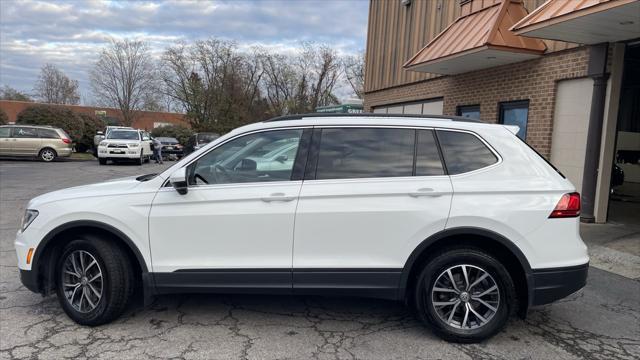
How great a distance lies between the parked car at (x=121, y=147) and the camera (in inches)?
851

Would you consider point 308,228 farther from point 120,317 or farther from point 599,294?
point 599,294

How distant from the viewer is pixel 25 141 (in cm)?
2194

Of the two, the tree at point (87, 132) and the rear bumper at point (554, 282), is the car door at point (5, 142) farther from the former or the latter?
the rear bumper at point (554, 282)

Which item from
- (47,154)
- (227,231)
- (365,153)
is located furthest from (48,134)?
(365,153)

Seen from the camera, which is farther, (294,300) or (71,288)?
(294,300)

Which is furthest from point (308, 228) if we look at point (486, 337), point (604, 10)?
point (604, 10)

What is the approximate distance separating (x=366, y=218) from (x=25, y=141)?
75.9 feet

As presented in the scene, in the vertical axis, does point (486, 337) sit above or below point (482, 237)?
below

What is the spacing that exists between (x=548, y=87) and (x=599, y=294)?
4919 millimetres

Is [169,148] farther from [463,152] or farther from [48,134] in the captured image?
[463,152]

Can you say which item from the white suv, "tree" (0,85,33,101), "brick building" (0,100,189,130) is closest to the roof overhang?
the white suv

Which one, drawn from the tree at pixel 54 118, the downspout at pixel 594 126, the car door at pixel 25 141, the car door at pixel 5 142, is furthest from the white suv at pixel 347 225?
the tree at pixel 54 118

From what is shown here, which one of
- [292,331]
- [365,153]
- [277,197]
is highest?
[365,153]

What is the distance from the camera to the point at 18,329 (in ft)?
12.6
